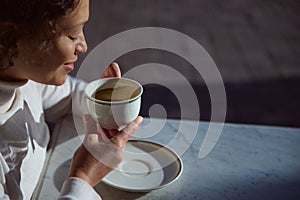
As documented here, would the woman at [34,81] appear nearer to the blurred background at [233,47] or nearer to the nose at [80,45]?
the nose at [80,45]

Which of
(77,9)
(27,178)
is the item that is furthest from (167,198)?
(77,9)

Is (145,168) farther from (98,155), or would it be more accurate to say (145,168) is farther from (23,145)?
(23,145)

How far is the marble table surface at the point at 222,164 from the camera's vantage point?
891 mm

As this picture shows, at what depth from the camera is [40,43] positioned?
0.79 metres

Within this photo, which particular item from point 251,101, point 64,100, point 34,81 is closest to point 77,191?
point 34,81

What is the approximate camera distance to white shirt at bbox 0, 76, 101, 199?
0.84m

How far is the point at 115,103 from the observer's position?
83cm

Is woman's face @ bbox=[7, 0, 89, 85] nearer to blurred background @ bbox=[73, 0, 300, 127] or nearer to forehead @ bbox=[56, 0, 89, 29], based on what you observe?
forehead @ bbox=[56, 0, 89, 29]

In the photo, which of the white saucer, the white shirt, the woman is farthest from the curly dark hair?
the white saucer

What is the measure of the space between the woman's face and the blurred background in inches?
45.1

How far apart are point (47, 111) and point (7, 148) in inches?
10.6

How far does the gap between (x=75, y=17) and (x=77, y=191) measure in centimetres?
31

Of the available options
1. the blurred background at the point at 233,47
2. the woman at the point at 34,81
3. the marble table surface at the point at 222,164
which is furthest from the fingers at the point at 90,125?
the blurred background at the point at 233,47

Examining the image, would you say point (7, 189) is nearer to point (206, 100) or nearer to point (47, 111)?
point (47, 111)
